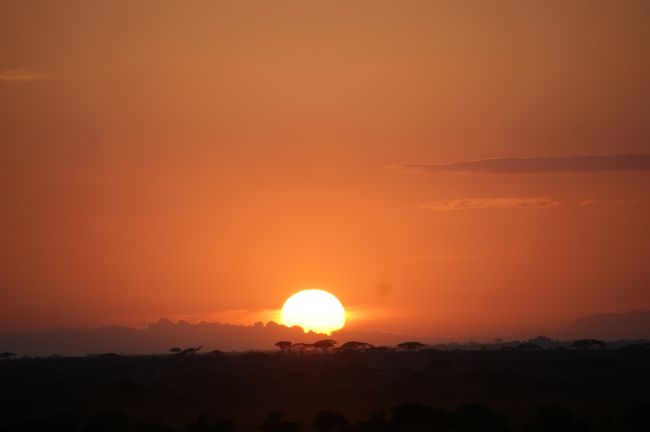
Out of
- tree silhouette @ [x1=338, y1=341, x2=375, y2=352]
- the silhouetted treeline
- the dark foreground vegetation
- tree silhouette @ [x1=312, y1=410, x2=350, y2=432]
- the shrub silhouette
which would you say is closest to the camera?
the silhouetted treeline

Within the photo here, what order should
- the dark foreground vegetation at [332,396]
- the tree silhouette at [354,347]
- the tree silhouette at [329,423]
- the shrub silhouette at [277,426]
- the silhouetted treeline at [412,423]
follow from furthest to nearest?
the tree silhouette at [354,347], the tree silhouette at [329,423], the shrub silhouette at [277,426], the dark foreground vegetation at [332,396], the silhouetted treeline at [412,423]

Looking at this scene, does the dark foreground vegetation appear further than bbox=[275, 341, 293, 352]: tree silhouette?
No

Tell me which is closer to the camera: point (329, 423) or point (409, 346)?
point (329, 423)

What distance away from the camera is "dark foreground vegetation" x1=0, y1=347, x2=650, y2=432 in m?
56.7

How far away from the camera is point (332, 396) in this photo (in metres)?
83.9

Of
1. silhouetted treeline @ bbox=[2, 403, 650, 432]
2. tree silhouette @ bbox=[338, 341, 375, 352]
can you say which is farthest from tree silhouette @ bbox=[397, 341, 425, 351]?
silhouetted treeline @ bbox=[2, 403, 650, 432]

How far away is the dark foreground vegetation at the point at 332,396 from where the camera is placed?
56.7 meters

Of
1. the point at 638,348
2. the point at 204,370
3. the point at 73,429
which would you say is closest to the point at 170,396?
the point at 204,370

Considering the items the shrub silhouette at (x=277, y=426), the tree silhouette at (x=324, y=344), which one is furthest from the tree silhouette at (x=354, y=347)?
the shrub silhouette at (x=277, y=426)

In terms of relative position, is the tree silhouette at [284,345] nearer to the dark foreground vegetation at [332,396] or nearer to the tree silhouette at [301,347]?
the tree silhouette at [301,347]

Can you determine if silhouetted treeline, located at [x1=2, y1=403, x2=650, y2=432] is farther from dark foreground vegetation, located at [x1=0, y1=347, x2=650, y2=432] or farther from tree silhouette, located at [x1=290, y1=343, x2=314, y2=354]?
tree silhouette, located at [x1=290, y1=343, x2=314, y2=354]

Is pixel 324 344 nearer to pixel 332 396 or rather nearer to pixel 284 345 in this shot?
pixel 284 345

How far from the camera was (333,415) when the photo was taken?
5922 cm

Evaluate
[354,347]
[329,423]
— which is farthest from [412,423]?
[354,347]
